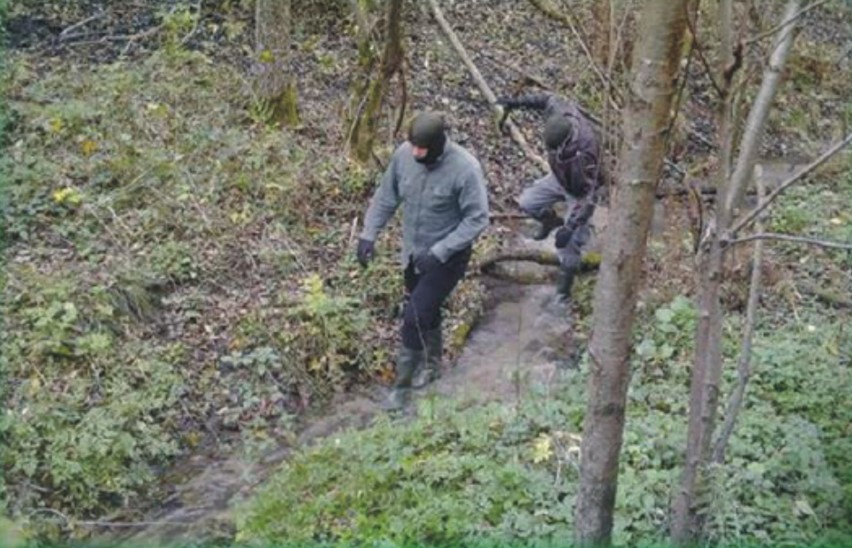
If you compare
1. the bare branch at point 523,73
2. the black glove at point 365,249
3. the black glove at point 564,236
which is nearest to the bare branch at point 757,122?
the black glove at point 365,249

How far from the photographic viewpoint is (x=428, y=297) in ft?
23.2

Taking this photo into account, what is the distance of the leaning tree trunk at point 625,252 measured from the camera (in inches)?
122

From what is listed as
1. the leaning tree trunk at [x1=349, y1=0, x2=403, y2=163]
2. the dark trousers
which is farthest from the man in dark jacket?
the leaning tree trunk at [x1=349, y1=0, x2=403, y2=163]

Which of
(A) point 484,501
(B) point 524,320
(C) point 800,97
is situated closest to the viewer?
(A) point 484,501

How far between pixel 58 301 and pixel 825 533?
215 inches

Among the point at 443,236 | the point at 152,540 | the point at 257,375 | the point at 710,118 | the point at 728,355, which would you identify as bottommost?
the point at 152,540

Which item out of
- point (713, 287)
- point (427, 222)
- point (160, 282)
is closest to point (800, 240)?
point (713, 287)

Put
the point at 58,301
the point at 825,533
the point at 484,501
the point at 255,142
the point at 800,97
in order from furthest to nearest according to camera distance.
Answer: the point at 800,97
the point at 255,142
the point at 58,301
the point at 484,501
the point at 825,533

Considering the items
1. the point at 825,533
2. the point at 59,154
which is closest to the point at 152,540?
the point at 825,533

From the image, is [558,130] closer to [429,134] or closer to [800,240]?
[429,134]

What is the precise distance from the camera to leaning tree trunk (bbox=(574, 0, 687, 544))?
3.09m

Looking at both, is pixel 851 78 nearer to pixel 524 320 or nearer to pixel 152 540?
pixel 524 320

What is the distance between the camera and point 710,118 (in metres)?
13.1

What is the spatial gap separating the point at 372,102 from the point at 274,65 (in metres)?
1.22
